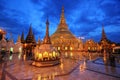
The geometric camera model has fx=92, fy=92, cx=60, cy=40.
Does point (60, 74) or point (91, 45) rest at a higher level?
point (91, 45)

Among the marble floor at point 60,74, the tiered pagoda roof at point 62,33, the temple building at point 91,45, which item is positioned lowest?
the marble floor at point 60,74

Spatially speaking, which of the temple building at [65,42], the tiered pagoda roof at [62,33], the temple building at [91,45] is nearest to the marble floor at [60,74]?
the temple building at [65,42]

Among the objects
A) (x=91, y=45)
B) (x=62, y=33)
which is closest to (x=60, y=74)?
(x=91, y=45)

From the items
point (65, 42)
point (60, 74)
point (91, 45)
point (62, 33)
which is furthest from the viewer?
point (62, 33)

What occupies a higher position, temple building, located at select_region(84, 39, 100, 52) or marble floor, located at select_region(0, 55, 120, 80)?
temple building, located at select_region(84, 39, 100, 52)

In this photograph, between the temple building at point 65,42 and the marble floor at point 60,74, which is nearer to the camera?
the marble floor at point 60,74

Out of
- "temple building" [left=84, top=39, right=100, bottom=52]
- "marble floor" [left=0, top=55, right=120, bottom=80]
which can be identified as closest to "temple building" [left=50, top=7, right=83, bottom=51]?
"temple building" [left=84, top=39, right=100, bottom=52]

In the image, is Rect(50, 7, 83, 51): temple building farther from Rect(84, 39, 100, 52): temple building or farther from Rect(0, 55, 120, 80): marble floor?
Rect(0, 55, 120, 80): marble floor

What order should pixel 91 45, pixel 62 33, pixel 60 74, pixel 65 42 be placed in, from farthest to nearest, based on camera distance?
pixel 62 33, pixel 65 42, pixel 91 45, pixel 60 74

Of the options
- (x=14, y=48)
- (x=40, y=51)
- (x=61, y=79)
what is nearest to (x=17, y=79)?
(x=61, y=79)

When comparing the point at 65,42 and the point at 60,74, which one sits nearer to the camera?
the point at 60,74

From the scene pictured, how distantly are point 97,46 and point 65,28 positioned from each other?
2269 cm

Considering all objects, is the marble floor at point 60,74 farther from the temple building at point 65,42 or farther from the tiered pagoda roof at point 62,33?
the tiered pagoda roof at point 62,33

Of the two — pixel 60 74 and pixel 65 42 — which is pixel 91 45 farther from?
pixel 60 74
